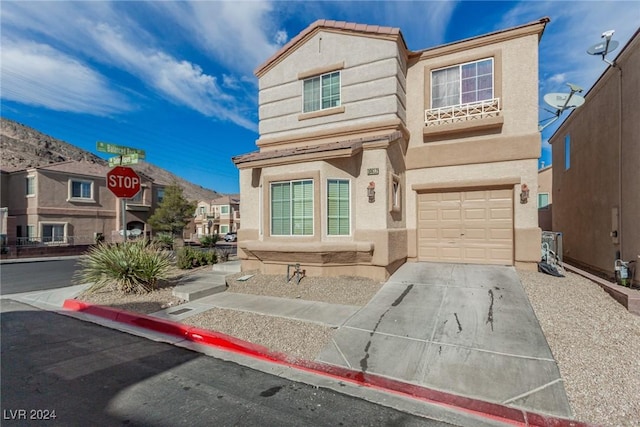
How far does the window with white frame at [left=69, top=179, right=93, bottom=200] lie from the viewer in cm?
2794

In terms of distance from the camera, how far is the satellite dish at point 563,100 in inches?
377

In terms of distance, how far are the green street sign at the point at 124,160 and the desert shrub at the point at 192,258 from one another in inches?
181

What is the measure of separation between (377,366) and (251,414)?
1982 mm

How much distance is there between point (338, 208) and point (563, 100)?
801 cm

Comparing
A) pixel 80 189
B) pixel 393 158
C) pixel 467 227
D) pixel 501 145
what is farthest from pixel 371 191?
pixel 80 189

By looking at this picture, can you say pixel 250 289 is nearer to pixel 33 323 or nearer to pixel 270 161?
pixel 270 161

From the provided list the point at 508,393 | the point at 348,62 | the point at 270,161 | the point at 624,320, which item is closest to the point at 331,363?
the point at 508,393

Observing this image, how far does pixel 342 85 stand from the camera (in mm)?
10398

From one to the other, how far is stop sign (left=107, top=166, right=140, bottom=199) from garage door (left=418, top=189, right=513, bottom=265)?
30.5ft

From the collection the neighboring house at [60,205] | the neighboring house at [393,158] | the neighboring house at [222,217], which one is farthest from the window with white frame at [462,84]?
the neighboring house at [222,217]

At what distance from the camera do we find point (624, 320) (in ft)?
18.5

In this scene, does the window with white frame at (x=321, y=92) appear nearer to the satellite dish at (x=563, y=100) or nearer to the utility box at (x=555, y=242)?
the satellite dish at (x=563, y=100)

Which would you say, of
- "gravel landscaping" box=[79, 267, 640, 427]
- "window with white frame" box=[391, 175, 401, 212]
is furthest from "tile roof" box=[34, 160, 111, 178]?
"window with white frame" box=[391, 175, 401, 212]

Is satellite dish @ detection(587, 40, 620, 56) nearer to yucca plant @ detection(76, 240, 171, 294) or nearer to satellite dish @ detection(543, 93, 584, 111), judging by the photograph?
satellite dish @ detection(543, 93, 584, 111)
